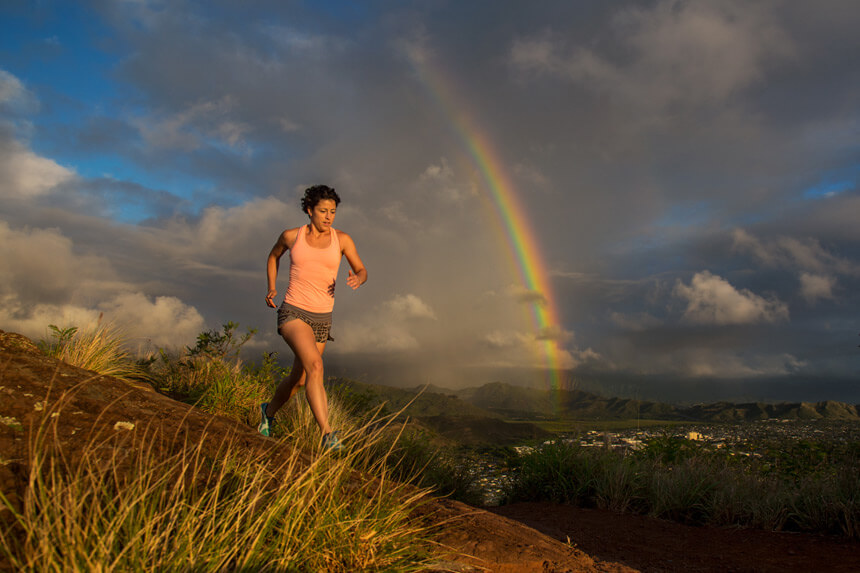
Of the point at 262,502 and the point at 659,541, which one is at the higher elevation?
the point at 262,502

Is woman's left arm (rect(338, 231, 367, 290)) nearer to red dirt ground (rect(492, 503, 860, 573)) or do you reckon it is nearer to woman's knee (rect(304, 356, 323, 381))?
woman's knee (rect(304, 356, 323, 381))

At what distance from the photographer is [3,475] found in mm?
2635

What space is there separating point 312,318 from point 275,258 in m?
1.04

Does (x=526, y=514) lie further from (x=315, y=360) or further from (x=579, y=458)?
(x=315, y=360)

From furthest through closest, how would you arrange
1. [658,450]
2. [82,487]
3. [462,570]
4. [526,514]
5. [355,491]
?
[658,450]
[526,514]
[355,491]
[462,570]
[82,487]

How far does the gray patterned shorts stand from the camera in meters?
5.37

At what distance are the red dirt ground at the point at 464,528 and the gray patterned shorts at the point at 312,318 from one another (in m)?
1.38

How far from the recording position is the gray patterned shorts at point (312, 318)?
5.37 meters

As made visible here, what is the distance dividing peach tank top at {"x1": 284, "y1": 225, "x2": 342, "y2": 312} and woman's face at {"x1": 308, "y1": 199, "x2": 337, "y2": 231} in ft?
0.79

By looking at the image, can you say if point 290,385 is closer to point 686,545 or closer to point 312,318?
A: point 312,318

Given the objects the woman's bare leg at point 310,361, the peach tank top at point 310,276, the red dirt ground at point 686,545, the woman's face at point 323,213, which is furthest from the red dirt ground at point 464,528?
the woman's face at point 323,213

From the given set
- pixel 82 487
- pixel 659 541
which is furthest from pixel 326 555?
pixel 659 541

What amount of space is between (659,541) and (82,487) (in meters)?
5.05

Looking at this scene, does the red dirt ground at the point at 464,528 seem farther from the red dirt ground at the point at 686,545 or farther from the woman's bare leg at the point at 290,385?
the woman's bare leg at the point at 290,385
